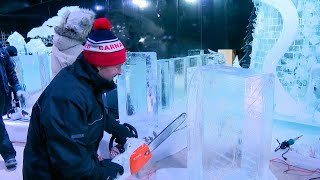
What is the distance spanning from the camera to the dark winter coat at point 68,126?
3.92ft

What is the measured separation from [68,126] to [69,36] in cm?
150

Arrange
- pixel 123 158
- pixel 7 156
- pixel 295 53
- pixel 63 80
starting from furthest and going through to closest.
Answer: pixel 295 53, pixel 7 156, pixel 123 158, pixel 63 80

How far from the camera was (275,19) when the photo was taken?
10.3 feet

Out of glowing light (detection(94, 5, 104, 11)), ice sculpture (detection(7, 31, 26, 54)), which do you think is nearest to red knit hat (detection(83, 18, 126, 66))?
ice sculpture (detection(7, 31, 26, 54))

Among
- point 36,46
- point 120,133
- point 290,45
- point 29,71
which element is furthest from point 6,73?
Result: point 290,45

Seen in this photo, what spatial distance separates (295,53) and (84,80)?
2.54m

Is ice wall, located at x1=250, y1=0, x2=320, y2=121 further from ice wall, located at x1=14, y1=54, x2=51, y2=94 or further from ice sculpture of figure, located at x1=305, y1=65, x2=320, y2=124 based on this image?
ice wall, located at x1=14, y1=54, x2=51, y2=94

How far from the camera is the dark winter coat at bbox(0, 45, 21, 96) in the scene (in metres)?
2.80

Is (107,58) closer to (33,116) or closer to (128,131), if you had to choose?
(33,116)

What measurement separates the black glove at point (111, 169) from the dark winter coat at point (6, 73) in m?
1.76

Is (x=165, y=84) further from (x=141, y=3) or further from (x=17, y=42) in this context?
(x=17, y=42)

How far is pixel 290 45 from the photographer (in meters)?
3.01

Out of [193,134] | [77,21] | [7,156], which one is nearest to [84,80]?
[193,134]

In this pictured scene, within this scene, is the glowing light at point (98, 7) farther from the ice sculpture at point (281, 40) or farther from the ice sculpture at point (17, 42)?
the ice sculpture at point (281, 40)
